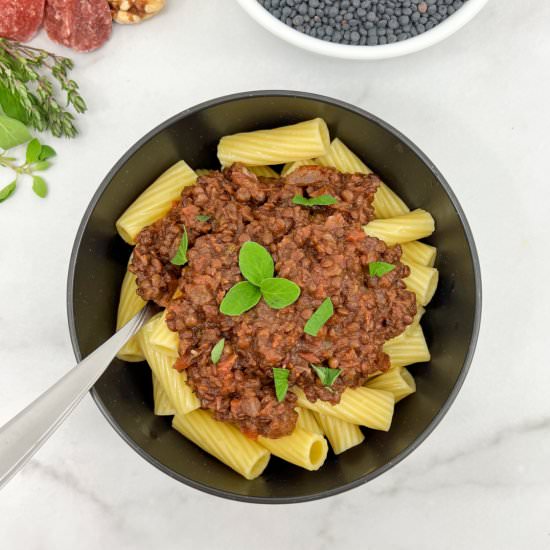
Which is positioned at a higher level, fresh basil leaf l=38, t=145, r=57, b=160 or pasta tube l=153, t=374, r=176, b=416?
fresh basil leaf l=38, t=145, r=57, b=160

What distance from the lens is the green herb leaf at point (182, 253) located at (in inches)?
90.6

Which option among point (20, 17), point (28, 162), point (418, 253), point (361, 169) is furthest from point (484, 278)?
point (20, 17)

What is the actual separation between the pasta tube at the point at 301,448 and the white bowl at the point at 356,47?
1.30 meters

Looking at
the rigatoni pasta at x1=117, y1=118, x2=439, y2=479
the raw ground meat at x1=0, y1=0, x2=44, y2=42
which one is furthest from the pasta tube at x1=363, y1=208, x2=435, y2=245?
the raw ground meat at x1=0, y1=0, x2=44, y2=42

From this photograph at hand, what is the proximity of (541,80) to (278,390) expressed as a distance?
161 centimetres

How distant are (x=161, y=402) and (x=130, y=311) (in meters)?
0.32

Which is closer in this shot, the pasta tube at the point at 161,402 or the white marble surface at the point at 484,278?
the pasta tube at the point at 161,402

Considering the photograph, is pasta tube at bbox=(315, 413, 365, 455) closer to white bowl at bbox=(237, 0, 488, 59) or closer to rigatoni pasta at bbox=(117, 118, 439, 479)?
rigatoni pasta at bbox=(117, 118, 439, 479)

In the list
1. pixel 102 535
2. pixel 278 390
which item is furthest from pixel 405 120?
pixel 102 535

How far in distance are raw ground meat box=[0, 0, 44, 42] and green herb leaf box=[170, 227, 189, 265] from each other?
3.68 feet

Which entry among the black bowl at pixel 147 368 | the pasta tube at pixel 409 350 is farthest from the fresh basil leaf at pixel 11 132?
the pasta tube at pixel 409 350

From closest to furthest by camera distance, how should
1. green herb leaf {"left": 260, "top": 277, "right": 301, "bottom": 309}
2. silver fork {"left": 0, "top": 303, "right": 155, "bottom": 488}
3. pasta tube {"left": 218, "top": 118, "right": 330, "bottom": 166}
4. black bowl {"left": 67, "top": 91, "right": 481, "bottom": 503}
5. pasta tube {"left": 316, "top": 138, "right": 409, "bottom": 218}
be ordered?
silver fork {"left": 0, "top": 303, "right": 155, "bottom": 488} → green herb leaf {"left": 260, "top": 277, "right": 301, "bottom": 309} → black bowl {"left": 67, "top": 91, "right": 481, "bottom": 503} → pasta tube {"left": 218, "top": 118, "right": 330, "bottom": 166} → pasta tube {"left": 316, "top": 138, "right": 409, "bottom": 218}

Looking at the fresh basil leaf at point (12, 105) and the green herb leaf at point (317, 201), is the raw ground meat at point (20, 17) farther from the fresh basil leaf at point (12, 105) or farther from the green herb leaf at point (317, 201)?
the green herb leaf at point (317, 201)

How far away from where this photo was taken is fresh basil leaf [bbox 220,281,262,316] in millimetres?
2191
